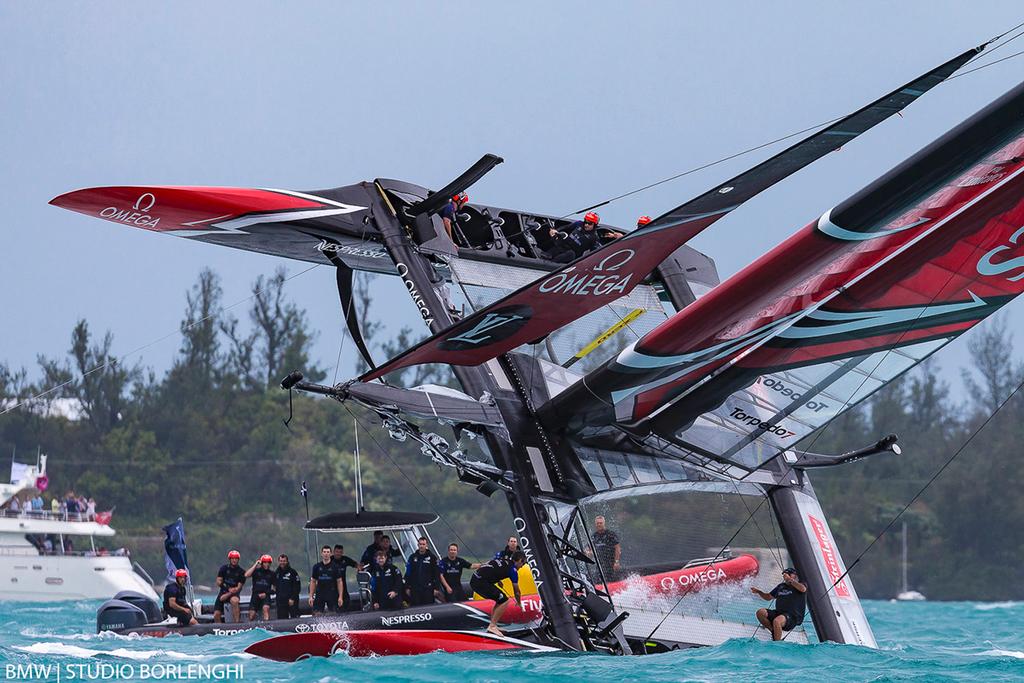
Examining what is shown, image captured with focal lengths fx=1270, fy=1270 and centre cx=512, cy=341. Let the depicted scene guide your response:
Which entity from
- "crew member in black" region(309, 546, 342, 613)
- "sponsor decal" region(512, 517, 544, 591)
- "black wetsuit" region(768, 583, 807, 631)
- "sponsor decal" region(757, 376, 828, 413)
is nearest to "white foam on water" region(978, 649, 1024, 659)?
"black wetsuit" region(768, 583, 807, 631)

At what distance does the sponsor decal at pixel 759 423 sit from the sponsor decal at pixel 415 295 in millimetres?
2865

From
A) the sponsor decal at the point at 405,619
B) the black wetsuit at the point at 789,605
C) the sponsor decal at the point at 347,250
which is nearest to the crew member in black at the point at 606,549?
the black wetsuit at the point at 789,605

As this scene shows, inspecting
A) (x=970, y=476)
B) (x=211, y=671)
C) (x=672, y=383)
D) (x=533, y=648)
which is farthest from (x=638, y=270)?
(x=970, y=476)

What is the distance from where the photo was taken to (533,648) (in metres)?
10.5

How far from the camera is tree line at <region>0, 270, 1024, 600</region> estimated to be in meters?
41.2

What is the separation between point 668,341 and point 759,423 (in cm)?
124

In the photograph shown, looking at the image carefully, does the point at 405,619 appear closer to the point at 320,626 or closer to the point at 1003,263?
the point at 320,626

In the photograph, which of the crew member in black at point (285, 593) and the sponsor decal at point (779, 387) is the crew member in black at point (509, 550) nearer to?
the crew member in black at point (285, 593)

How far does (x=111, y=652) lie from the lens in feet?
39.2

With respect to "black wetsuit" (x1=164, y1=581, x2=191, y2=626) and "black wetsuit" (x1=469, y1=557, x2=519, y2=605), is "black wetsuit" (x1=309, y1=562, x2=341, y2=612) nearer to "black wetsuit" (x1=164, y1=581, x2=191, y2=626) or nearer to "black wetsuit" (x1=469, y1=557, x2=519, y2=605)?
"black wetsuit" (x1=164, y1=581, x2=191, y2=626)

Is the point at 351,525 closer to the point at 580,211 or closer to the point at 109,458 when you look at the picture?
the point at 580,211

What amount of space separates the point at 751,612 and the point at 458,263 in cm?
415

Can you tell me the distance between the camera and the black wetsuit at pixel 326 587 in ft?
44.4

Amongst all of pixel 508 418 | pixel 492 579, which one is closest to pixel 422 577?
pixel 492 579
